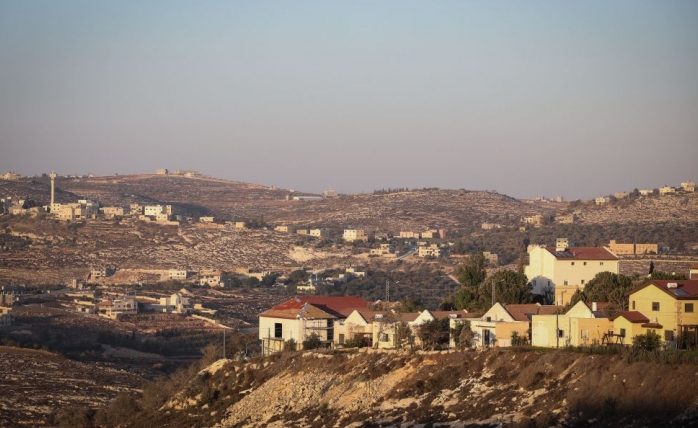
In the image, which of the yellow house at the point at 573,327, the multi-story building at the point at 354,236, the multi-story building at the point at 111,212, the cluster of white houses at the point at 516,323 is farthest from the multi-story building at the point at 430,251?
the yellow house at the point at 573,327

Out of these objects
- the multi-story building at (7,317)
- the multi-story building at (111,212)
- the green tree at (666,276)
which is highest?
the multi-story building at (111,212)

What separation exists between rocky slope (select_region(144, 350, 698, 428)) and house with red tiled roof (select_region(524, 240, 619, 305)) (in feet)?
45.7

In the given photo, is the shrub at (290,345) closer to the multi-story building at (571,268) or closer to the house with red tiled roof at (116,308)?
the multi-story building at (571,268)

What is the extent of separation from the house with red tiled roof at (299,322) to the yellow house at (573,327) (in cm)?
1318

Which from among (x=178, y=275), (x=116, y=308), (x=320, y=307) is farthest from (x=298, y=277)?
(x=320, y=307)

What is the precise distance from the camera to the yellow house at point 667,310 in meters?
49.7

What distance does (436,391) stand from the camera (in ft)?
156

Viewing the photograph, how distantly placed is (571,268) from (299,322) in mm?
13147

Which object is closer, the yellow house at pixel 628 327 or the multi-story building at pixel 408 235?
the yellow house at pixel 628 327

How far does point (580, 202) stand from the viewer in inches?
7042

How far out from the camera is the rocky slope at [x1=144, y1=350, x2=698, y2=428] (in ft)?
130

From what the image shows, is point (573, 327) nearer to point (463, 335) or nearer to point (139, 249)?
point (463, 335)

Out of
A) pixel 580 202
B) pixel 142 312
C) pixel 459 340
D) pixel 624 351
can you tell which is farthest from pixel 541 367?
pixel 580 202

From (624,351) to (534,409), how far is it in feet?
13.5
